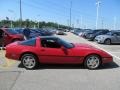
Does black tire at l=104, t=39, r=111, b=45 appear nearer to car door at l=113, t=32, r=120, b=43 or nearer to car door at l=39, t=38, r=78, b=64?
car door at l=113, t=32, r=120, b=43

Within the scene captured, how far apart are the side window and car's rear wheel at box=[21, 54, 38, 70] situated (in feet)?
2.14

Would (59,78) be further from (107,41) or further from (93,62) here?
(107,41)

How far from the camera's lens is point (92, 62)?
34.8 feet

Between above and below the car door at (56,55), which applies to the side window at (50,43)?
above

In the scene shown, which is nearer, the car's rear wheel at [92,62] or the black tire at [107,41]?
the car's rear wheel at [92,62]

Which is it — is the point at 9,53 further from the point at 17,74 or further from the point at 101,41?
the point at 101,41

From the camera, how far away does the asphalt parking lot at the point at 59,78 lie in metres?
7.66

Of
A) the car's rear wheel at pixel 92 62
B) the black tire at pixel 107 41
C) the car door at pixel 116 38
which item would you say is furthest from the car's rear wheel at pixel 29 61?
the car door at pixel 116 38

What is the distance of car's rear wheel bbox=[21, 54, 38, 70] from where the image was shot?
10.5 meters

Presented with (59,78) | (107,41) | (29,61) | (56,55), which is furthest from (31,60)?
(107,41)

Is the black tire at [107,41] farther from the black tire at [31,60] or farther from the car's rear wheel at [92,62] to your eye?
the black tire at [31,60]

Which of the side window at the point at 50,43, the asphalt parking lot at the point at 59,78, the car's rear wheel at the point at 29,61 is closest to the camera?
the asphalt parking lot at the point at 59,78

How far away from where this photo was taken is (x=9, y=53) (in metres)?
10.8

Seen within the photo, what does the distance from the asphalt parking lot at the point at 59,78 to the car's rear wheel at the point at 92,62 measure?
25cm
